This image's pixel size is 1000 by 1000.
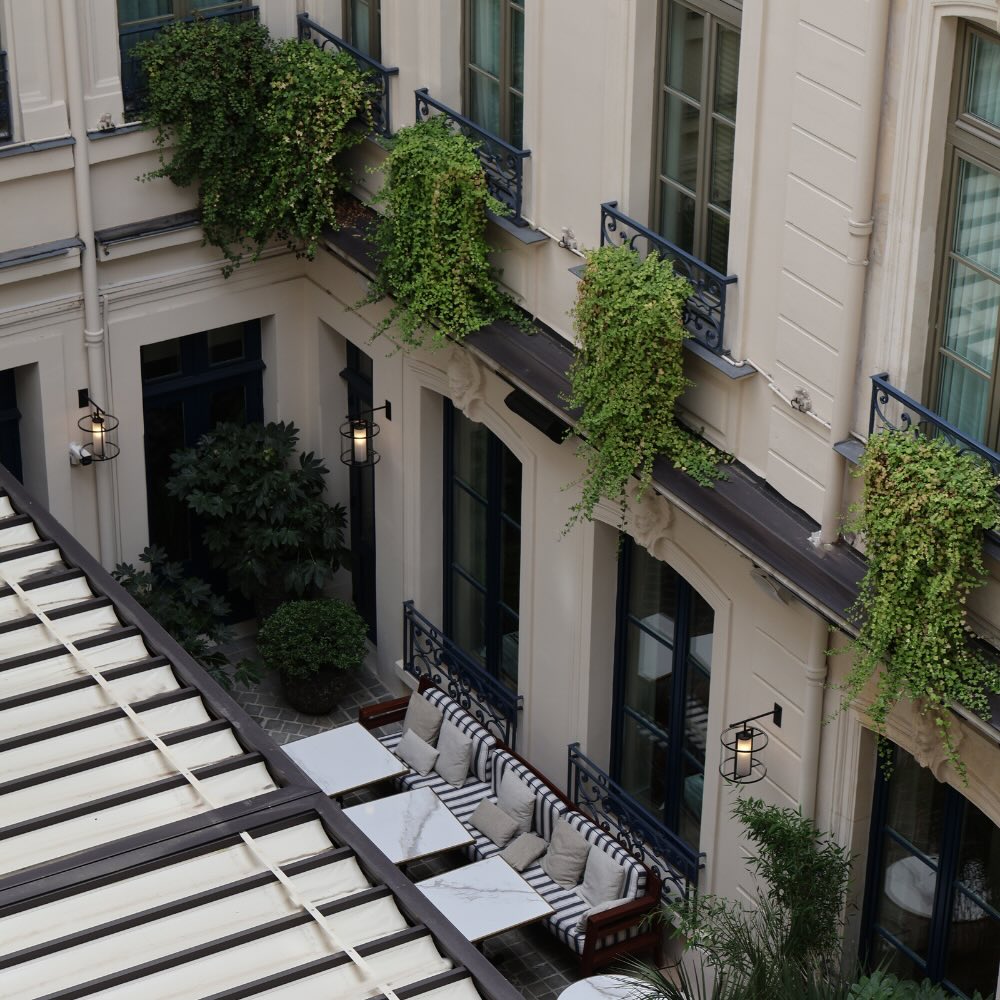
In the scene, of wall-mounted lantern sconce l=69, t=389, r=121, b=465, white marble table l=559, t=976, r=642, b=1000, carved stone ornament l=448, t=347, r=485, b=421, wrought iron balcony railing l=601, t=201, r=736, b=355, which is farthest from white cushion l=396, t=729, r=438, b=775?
wrought iron balcony railing l=601, t=201, r=736, b=355

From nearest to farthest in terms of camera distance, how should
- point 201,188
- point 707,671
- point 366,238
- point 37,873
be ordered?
1. point 37,873
2. point 707,671
3. point 366,238
4. point 201,188

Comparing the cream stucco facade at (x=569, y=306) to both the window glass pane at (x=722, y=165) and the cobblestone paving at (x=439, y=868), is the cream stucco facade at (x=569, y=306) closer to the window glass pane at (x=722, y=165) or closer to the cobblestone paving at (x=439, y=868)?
the window glass pane at (x=722, y=165)

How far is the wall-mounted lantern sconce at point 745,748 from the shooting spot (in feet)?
43.7

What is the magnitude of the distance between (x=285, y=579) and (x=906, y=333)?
806cm

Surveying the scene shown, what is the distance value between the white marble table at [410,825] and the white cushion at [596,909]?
1188mm

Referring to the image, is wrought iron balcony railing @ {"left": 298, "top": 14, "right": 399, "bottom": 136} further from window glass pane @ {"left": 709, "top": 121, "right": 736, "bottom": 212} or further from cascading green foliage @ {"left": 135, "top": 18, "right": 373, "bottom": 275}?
window glass pane @ {"left": 709, "top": 121, "right": 736, "bottom": 212}

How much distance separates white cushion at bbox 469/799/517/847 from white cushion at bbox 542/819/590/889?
1.72 ft

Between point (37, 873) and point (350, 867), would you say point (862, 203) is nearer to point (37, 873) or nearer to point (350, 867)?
point (350, 867)

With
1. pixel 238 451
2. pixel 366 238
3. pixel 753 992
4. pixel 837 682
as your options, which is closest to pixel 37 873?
pixel 753 992

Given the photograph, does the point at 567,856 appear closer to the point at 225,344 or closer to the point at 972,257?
the point at 225,344

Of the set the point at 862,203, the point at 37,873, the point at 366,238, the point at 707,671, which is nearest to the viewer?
the point at 37,873

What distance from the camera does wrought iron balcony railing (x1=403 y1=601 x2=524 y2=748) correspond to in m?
16.7

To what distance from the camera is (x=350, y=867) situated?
1074cm

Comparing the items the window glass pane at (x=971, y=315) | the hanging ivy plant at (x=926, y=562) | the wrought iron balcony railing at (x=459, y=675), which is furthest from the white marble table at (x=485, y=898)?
the window glass pane at (x=971, y=315)
